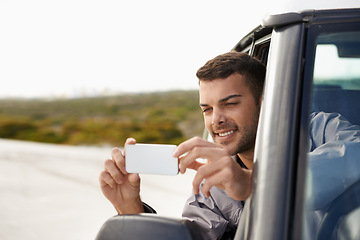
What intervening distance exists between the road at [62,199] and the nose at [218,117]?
13.1 feet

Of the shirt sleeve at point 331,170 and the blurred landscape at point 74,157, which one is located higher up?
the shirt sleeve at point 331,170

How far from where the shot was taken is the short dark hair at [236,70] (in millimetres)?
1743

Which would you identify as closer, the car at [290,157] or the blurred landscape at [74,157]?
the car at [290,157]

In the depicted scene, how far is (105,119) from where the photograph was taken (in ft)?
90.0

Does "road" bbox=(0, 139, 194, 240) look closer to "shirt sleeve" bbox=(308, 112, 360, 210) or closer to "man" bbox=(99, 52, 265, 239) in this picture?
"man" bbox=(99, 52, 265, 239)

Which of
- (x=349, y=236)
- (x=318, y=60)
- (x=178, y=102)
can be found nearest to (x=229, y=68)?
(x=318, y=60)

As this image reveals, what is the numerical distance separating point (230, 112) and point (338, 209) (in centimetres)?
70

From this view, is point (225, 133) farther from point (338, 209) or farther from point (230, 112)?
point (338, 209)

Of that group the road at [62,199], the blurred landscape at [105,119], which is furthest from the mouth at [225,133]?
the blurred landscape at [105,119]

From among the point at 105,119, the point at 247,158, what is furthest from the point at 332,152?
the point at 105,119

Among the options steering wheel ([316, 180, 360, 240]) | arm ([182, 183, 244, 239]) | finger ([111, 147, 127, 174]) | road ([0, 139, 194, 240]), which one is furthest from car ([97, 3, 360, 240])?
road ([0, 139, 194, 240])

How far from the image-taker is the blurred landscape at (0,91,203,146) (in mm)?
24203

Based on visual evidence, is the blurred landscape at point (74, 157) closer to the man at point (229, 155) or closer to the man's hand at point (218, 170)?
the man at point (229, 155)

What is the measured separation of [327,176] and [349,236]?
0.46 ft
